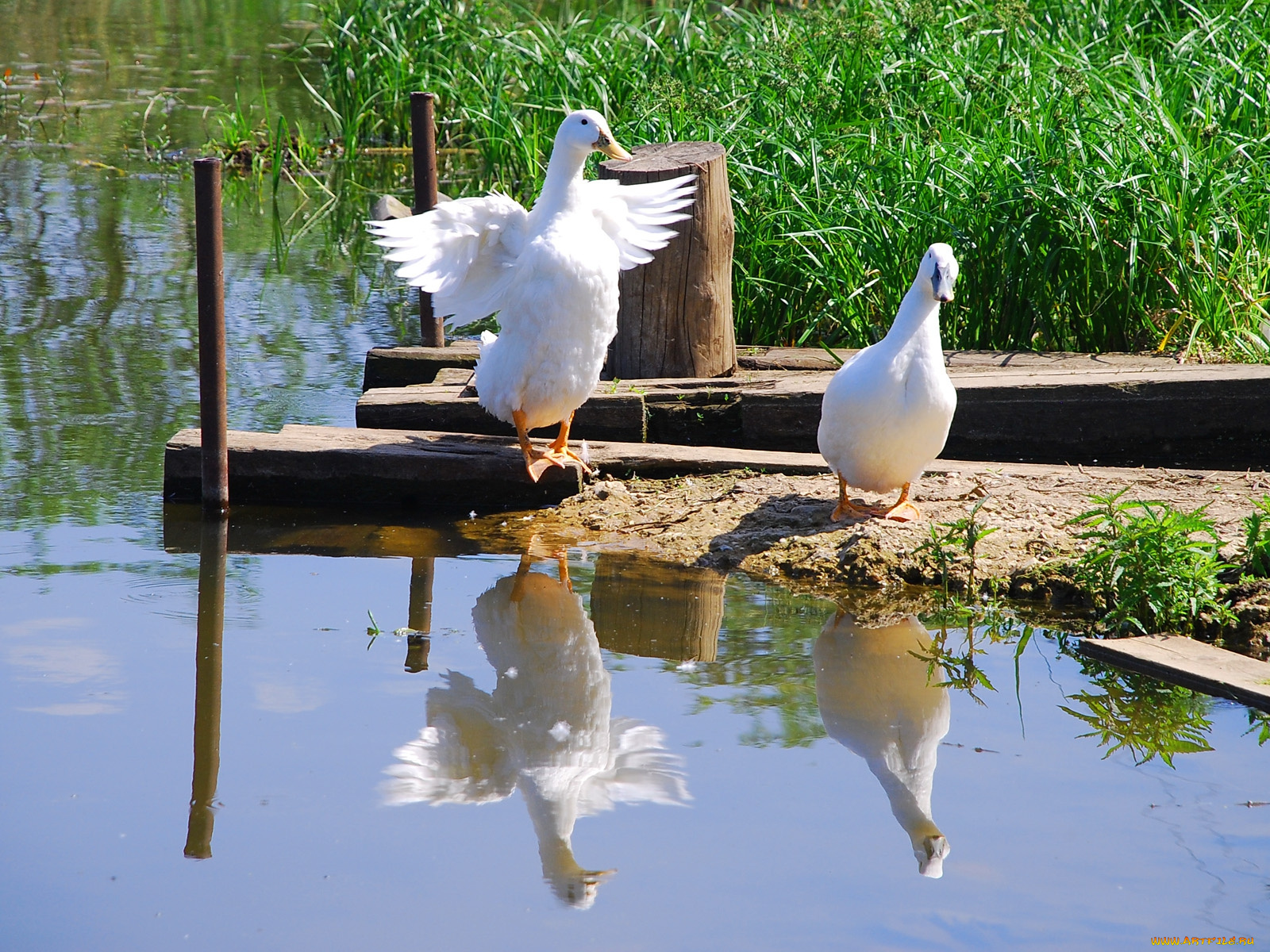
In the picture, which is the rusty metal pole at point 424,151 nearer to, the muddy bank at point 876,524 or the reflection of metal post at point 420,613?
the muddy bank at point 876,524

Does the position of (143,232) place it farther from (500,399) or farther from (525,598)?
(525,598)

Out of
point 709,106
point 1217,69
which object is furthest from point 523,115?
point 1217,69

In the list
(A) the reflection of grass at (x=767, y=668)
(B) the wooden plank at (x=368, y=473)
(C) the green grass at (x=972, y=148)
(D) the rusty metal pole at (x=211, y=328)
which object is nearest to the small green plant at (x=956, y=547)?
(A) the reflection of grass at (x=767, y=668)

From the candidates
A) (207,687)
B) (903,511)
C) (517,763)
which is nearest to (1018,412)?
(903,511)

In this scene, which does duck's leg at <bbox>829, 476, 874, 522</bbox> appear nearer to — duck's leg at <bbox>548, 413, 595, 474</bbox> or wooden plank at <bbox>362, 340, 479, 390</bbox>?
duck's leg at <bbox>548, 413, 595, 474</bbox>

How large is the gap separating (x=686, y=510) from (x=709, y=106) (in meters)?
2.89

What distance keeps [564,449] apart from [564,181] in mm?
962

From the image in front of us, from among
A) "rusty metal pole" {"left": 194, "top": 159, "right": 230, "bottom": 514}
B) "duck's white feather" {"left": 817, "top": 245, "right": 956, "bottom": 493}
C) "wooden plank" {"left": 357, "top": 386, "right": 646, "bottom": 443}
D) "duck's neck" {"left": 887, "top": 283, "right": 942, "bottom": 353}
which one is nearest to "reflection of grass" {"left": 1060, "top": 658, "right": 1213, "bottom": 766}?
"duck's white feather" {"left": 817, "top": 245, "right": 956, "bottom": 493}

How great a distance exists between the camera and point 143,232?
8680mm

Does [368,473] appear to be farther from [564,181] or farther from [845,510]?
[845,510]

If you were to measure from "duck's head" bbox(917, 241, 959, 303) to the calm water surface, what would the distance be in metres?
1.03

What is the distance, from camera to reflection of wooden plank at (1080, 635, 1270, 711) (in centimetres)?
334

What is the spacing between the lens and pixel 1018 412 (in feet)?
16.6

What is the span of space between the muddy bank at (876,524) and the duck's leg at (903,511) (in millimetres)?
30
